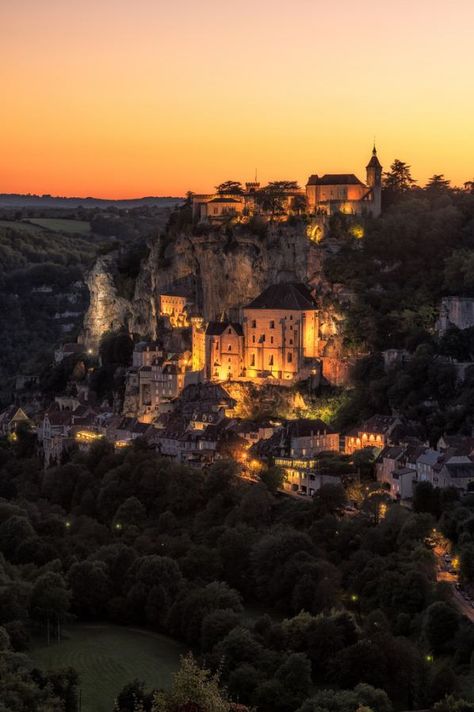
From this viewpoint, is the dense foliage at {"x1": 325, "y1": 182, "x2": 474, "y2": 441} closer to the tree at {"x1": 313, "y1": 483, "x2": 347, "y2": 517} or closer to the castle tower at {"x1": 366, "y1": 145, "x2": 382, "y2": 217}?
the castle tower at {"x1": 366, "y1": 145, "x2": 382, "y2": 217}

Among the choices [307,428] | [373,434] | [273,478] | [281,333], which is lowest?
[273,478]

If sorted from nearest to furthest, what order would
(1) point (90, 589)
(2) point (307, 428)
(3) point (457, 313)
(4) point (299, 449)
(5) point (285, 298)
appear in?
(1) point (90, 589), (4) point (299, 449), (2) point (307, 428), (3) point (457, 313), (5) point (285, 298)

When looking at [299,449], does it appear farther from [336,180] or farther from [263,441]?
[336,180]

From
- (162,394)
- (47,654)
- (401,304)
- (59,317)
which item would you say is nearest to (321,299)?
(401,304)

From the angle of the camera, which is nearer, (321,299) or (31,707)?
(31,707)

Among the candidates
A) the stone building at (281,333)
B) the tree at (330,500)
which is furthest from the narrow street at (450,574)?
the stone building at (281,333)

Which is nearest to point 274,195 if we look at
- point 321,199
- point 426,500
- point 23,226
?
point 321,199

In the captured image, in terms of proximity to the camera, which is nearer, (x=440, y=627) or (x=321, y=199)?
(x=440, y=627)

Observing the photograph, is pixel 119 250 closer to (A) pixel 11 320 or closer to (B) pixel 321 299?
(B) pixel 321 299
